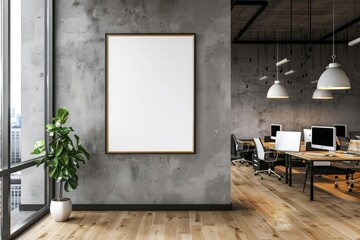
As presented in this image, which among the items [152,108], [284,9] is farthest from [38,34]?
[284,9]

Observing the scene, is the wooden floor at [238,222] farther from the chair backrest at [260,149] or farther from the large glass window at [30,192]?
the chair backrest at [260,149]

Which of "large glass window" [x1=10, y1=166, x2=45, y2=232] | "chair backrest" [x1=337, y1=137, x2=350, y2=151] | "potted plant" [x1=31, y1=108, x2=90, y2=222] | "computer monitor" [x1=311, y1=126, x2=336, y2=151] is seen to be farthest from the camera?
"chair backrest" [x1=337, y1=137, x2=350, y2=151]

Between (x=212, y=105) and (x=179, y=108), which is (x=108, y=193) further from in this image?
(x=212, y=105)

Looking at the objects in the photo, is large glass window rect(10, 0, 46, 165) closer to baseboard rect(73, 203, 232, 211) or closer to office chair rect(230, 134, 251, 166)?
baseboard rect(73, 203, 232, 211)

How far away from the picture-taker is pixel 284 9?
9195mm

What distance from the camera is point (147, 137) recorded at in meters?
5.75

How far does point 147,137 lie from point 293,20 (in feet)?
21.3

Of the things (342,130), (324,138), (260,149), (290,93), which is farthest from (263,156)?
(290,93)

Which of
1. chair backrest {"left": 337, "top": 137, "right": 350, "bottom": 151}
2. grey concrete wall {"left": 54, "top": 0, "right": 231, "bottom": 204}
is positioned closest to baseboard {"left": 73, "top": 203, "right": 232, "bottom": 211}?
grey concrete wall {"left": 54, "top": 0, "right": 231, "bottom": 204}

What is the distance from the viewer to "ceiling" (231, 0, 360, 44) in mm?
8773

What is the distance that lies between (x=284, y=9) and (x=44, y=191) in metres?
6.91

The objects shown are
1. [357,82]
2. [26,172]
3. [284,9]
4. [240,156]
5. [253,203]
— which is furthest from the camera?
[357,82]

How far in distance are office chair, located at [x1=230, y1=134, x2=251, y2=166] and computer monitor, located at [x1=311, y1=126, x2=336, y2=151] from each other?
347cm

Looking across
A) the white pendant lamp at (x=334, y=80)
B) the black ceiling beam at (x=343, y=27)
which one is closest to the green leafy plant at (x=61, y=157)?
the white pendant lamp at (x=334, y=80)
